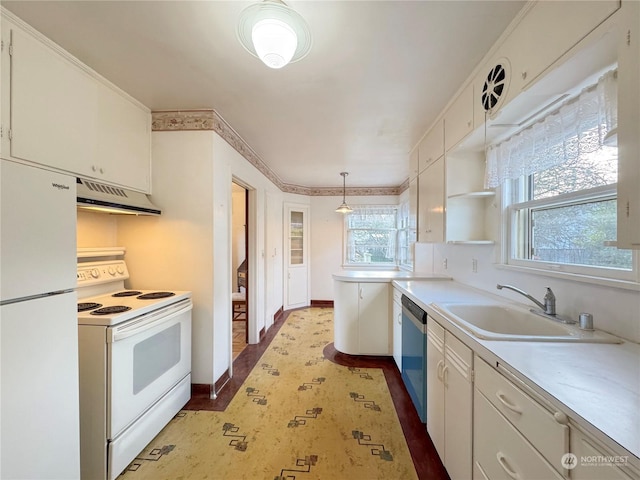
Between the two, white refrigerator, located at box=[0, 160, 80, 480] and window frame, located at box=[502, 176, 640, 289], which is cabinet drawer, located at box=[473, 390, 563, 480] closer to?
window frame, located at box=[502, 176, 640, 289]

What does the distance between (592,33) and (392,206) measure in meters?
4.41

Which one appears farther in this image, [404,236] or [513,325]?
[404,236]

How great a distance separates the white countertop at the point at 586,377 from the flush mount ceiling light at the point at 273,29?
1.55 m

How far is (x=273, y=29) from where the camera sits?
3.71 ft

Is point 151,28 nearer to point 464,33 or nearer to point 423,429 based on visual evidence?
point 464,33

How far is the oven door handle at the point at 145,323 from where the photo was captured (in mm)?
1505

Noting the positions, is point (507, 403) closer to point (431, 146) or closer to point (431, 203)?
point (431, 203)

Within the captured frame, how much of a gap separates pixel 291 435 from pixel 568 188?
2.32 m

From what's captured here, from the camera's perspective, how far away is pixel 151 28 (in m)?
1.37

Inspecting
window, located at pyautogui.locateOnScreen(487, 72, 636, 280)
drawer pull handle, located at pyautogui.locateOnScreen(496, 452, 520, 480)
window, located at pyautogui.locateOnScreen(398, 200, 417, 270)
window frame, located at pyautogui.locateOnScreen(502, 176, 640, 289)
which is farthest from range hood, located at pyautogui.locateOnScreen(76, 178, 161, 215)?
window, located at pyautogui.locateOnScreen(398, 200, 417, 270)

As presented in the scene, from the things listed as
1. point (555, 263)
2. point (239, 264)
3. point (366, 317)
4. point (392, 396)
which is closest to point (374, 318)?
point (366, 317)

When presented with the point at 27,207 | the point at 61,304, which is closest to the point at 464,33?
the point at 27,207

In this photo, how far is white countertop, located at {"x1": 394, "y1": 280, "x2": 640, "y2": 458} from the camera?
62 cm

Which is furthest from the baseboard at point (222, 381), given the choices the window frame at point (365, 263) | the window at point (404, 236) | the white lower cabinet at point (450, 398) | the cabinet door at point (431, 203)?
the window at point (404, 236)
